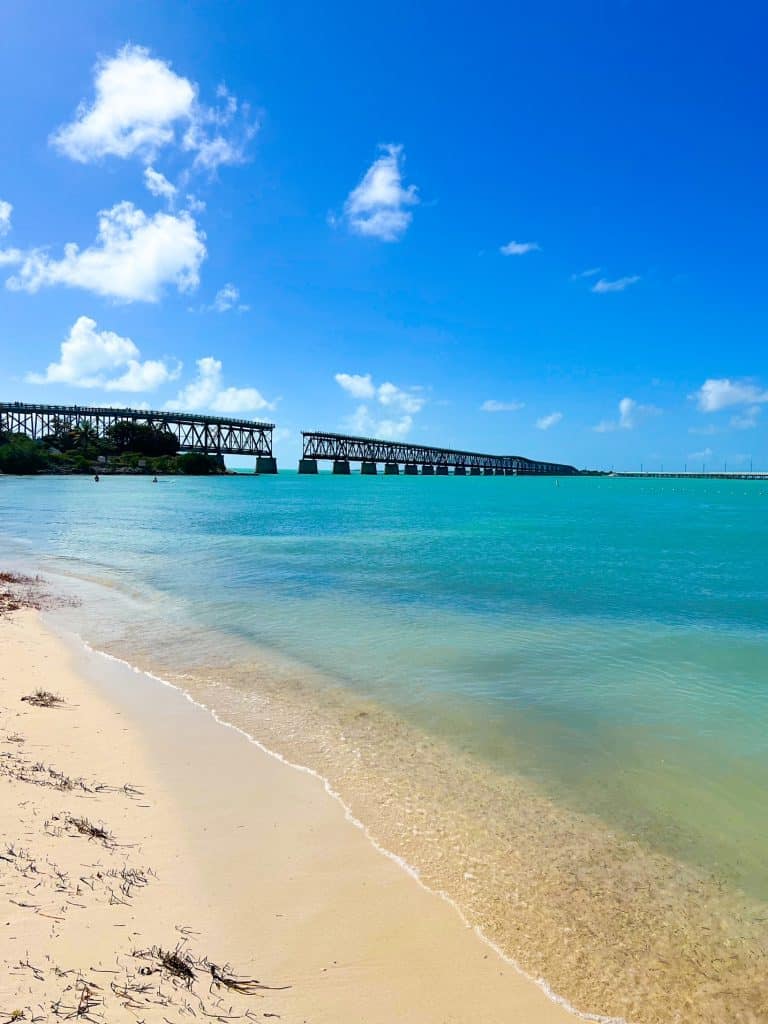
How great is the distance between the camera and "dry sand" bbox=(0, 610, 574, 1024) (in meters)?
3.69

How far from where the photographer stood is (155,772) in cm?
711

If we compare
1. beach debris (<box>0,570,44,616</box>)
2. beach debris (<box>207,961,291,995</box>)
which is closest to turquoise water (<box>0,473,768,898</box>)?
beach debris (<box>0,570,44,616</box>)

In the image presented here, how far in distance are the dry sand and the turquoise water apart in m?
2.98

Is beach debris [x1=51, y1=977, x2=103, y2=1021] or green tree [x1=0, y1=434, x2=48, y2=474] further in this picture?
green tree [x1=0, y1=434, x2=48, y2=474]

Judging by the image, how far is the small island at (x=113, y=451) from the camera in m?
153

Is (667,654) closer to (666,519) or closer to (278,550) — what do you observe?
(278,550)

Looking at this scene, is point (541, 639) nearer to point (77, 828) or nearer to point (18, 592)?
point (77, 828)

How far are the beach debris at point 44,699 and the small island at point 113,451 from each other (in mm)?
153409

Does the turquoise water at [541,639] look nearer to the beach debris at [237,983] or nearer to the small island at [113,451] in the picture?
the beach debris at [237,983]

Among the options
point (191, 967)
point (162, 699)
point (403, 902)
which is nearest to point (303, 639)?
→ point (162, 699)

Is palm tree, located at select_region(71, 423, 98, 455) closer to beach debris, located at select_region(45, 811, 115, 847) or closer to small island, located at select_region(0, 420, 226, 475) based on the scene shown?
small island, located at select_region(0, 420, 226, 475)

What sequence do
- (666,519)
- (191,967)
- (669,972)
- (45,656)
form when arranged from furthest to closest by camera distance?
(666,519) < (45,656) < (669,972) < (191,967)

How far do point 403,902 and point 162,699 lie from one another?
6.21m

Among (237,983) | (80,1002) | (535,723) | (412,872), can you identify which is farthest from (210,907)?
(535,723)
